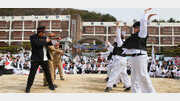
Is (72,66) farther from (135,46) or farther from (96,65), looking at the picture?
(135,46)

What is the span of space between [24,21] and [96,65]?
39646 millimetres

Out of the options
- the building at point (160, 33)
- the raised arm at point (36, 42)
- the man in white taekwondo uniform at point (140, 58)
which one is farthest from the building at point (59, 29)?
the man in white taekwondo uniform at point (140, 58)

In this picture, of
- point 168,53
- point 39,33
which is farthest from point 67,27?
point 39,33

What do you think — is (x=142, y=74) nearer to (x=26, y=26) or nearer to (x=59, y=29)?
(x=59, y=29)

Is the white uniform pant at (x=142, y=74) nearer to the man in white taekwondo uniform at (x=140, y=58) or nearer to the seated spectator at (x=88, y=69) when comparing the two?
the man in white taekwondo uniform at (x=140, y=58)

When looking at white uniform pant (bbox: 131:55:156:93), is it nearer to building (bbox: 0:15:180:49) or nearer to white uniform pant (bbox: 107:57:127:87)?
white uniform pant (bbox: 107:57:127:87)

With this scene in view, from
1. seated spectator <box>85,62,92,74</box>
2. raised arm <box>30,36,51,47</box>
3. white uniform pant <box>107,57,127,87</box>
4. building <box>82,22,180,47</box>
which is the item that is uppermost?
building <box>82,22,180,47</box>

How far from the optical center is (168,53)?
99.9 ft

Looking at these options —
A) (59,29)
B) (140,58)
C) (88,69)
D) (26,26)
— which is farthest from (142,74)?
(26,26)

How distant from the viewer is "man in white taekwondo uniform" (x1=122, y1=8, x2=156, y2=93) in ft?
12.0

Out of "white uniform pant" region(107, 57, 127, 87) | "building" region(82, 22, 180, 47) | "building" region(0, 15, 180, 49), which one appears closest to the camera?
"white uniform pant" region(107, 57, 127, 87)

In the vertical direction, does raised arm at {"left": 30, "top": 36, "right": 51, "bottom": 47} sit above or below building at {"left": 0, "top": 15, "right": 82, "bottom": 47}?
below

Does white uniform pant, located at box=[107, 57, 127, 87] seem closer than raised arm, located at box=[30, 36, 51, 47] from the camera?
No

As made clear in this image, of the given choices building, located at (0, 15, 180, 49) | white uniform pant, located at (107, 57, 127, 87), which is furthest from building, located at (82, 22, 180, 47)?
white uniform pant, located at (107, 57, 127, 87)
